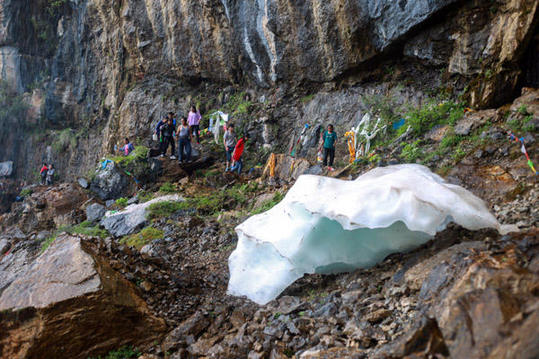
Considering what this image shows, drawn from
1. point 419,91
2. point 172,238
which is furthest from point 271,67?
point 172,238

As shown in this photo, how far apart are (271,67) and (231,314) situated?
9.08 meters

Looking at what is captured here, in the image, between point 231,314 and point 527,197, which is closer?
point 231,314

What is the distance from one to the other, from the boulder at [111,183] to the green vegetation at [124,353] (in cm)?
773

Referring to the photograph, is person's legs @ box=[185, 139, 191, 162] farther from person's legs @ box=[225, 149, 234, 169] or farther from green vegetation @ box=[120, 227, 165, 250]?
green vegetation @ box=[120, 227, 165, 250]

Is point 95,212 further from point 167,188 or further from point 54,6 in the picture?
point 54,6

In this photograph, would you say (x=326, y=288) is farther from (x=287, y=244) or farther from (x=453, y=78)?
(x=453, y=78)

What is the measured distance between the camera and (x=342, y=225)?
3.46m

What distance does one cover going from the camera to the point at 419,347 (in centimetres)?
204

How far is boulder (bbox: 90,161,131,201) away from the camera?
1091cm

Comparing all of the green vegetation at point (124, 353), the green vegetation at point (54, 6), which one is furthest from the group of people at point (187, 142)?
the green vegetation at point (54, 6)

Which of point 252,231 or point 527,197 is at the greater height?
point 527,197

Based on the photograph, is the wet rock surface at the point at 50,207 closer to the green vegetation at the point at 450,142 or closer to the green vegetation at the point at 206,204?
the green vegetation at the point at 206,204

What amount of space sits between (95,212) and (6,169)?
16.4 metres

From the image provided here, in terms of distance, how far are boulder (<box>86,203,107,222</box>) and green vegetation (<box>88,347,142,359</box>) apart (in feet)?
20.9
